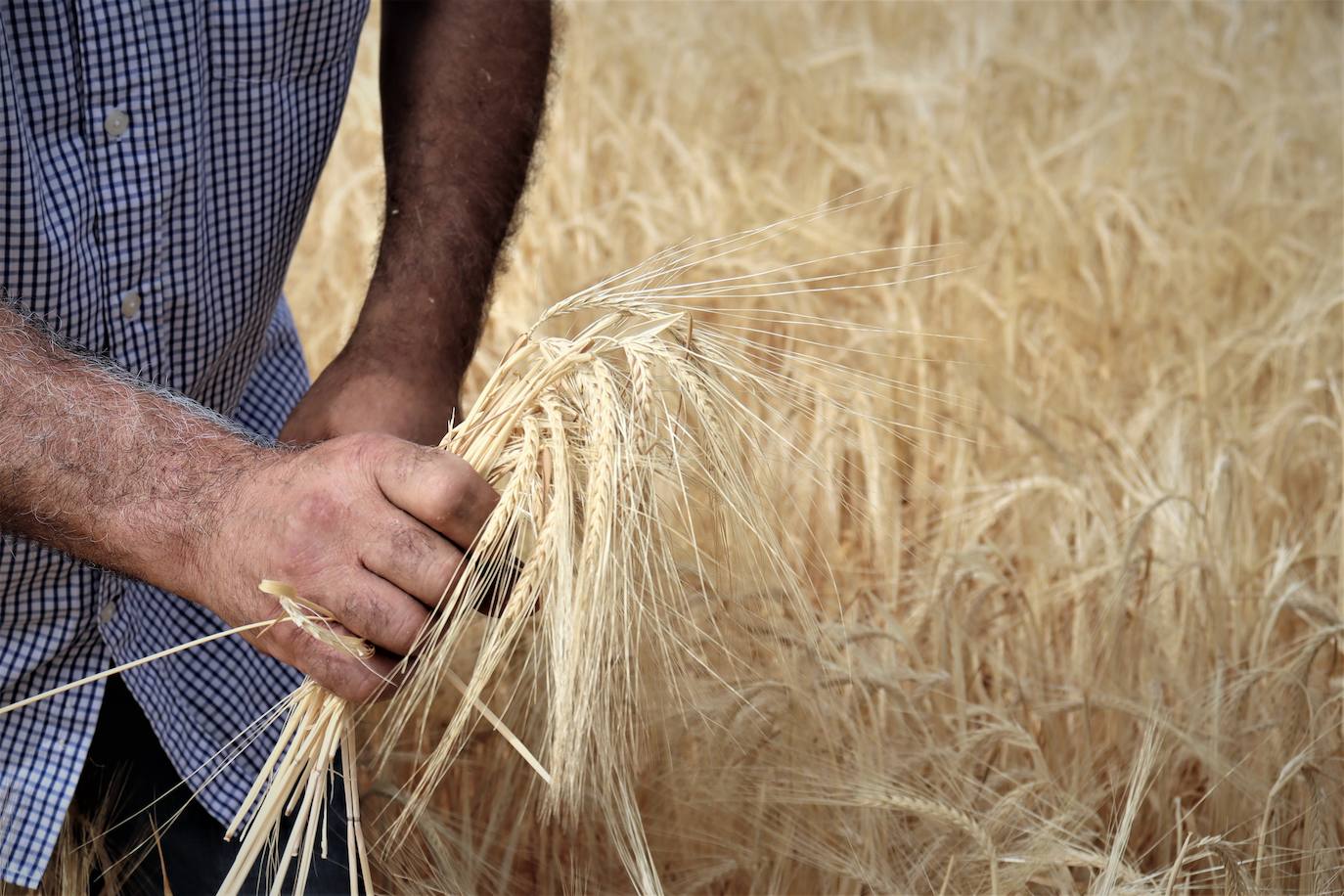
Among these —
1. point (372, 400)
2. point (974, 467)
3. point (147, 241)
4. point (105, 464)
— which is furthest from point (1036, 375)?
point (105, 464)

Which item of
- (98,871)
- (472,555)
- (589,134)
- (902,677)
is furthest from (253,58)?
(589,134)

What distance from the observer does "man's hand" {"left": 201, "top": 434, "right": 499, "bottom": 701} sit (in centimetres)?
68

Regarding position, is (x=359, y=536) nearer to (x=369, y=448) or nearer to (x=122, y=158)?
(x=369, y=448)

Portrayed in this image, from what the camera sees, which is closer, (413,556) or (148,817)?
(413,556)

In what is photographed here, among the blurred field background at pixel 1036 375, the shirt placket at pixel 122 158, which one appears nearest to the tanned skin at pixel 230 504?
the shirt placket at pixel 122 158

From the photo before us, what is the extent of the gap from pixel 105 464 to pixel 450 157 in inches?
20.2

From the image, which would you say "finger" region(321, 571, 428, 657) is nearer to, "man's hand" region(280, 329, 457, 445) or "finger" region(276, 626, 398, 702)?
"finger" region(276, 626, 398, 702)

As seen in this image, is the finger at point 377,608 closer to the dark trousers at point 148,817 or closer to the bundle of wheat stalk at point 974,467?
the bundle of wheat stalk at point 974,467

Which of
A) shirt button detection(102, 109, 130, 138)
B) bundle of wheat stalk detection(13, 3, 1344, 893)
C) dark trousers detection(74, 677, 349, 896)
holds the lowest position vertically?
dark trousers detection(74, 677, 349, 896)

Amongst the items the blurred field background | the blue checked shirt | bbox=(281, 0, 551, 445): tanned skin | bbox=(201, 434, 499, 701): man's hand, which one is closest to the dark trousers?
the blue checked shirt

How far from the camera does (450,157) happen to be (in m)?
1.14

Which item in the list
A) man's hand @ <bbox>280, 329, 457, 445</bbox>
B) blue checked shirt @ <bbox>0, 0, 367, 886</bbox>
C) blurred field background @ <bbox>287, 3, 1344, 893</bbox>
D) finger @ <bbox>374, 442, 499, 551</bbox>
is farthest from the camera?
blurred field background @ <bbox>287, 3, 1344, 893</bbox>

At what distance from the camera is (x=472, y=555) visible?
690 millimetres

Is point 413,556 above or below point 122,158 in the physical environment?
below
